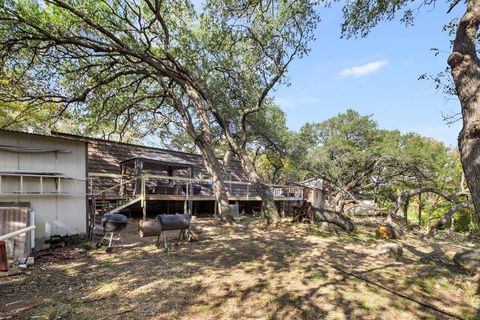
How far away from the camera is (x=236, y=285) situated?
15.6ft

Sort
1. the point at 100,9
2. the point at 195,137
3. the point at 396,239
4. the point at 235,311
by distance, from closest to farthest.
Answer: the point at 235,311 < the point at 100,9 < the point at 396,239 < the point at 195,137

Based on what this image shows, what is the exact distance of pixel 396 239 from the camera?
10.5 meters

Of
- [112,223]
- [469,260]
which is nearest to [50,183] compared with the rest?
[112,223]

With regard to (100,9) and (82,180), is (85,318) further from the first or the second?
(100,9)

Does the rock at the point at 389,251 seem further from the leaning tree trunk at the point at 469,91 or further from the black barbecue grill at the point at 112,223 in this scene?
the black barbecue grill at the point at 112,223

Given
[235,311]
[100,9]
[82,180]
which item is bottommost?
[235,311]

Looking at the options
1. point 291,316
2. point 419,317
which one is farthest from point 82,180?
point 419,317

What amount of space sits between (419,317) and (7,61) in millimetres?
13366

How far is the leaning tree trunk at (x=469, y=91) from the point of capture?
4.04 metres

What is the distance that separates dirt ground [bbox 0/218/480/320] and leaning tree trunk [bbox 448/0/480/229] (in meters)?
1.87

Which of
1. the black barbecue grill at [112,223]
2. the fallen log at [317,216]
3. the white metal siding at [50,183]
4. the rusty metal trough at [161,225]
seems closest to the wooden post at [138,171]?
the white metal siding at [50,183]

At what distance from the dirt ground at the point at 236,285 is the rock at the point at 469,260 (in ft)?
0.65

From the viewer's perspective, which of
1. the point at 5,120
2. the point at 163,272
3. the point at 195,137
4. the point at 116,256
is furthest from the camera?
the point at 5,120

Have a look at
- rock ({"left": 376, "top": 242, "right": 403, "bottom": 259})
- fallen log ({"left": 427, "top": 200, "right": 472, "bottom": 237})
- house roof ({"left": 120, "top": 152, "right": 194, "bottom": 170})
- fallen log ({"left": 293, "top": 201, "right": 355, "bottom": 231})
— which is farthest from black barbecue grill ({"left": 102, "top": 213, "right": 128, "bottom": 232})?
fallen log ({"left": 427, "top": 200, "right": 472, "bottom": 237})
